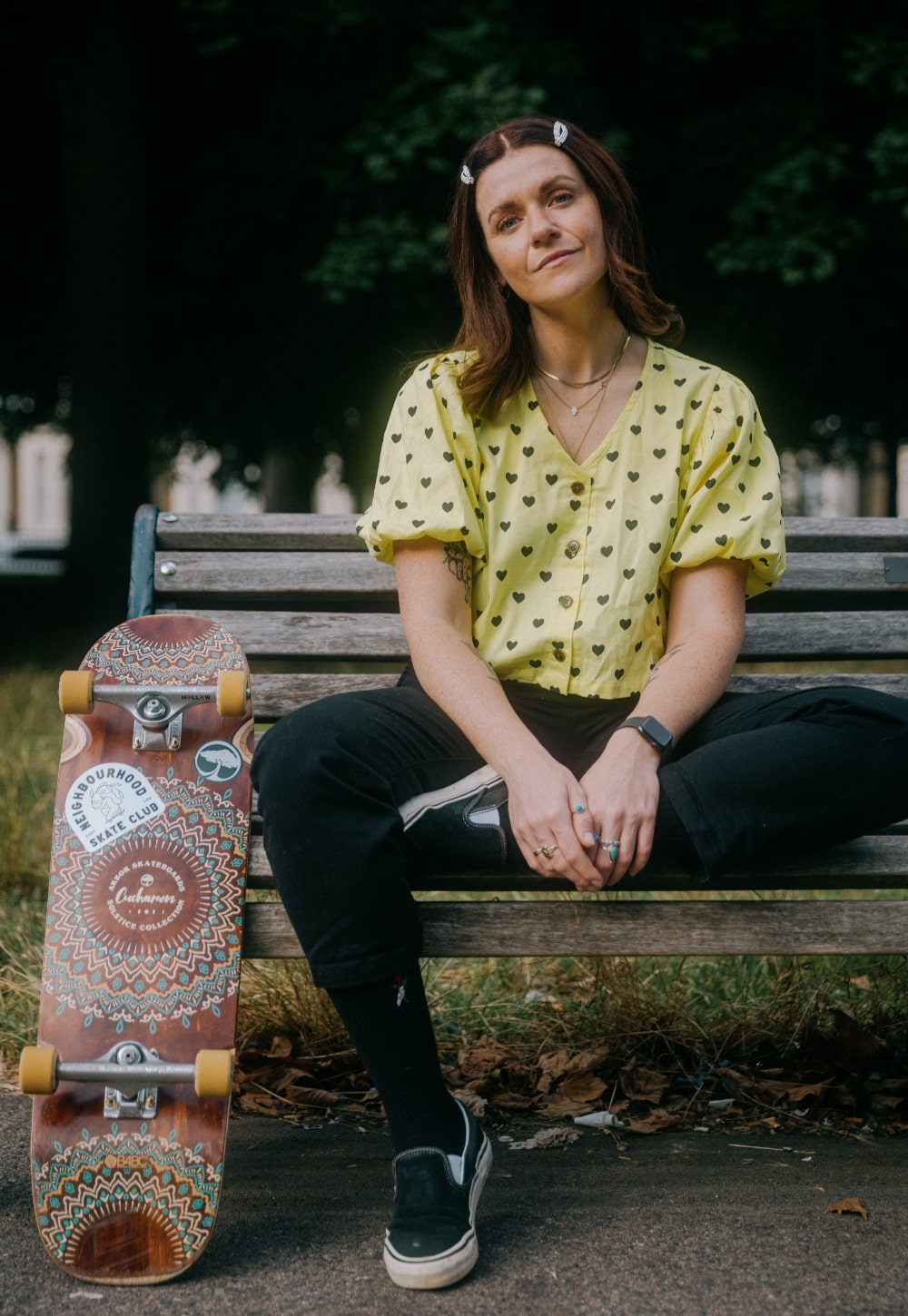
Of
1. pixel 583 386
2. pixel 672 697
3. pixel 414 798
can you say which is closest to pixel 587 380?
pixel 583 386

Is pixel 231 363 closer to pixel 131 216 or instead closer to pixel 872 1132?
pixel 131 216

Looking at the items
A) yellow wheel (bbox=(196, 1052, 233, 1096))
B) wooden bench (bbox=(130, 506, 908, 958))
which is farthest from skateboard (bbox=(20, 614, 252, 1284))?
wooden bench (bbox=(130, 506, 908, 958))

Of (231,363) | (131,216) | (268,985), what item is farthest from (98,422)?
(268,985)

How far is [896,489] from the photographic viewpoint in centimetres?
1565

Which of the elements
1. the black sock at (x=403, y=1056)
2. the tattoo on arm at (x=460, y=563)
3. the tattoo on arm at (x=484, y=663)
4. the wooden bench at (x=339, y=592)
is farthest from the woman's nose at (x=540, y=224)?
the black sock at (x=403, y=1056)

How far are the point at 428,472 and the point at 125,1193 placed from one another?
1291mm

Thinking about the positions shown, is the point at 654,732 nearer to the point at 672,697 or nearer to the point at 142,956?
the point at 672,697

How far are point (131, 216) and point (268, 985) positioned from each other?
28.2ft

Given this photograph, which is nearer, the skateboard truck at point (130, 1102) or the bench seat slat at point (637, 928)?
the skateboard truck at point (130, 1102)

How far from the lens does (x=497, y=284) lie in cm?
269

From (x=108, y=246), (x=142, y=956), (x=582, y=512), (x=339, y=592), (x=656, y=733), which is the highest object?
(x=108, y=246)

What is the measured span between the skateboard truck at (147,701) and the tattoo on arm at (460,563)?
0.45 meters

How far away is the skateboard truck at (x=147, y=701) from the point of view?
89.7 inches

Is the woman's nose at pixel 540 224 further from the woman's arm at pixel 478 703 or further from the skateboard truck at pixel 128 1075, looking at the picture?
the skateboard truck at pixel 128 1075
